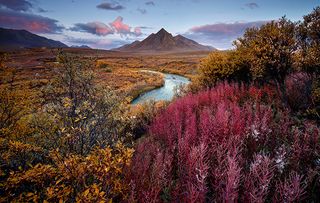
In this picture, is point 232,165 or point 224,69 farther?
point 224,69

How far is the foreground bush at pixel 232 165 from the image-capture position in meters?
3.06

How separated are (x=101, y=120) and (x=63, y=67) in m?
2.03

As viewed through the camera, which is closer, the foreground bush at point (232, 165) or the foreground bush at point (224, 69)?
the foreground bush at point (232, 165)

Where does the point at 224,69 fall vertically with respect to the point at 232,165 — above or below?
above

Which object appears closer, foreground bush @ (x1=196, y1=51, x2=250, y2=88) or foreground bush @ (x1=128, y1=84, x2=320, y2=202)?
foreground bush @ (x1=128, y1=84, x2=320, y2=202)

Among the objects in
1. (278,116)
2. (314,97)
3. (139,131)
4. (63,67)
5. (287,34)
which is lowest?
(139,131)

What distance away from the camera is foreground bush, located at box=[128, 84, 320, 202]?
3062mm

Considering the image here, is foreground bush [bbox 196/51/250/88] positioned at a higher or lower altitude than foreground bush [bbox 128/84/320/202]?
higher

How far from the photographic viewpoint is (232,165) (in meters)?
3.27

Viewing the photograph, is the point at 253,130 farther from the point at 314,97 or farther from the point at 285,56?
the point at 285,56

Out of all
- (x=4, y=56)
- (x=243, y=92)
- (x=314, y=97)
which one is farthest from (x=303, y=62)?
(x=4, y=56)

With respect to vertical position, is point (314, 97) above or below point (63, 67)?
below

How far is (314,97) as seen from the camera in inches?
316

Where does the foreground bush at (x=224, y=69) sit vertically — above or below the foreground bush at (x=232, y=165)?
above
